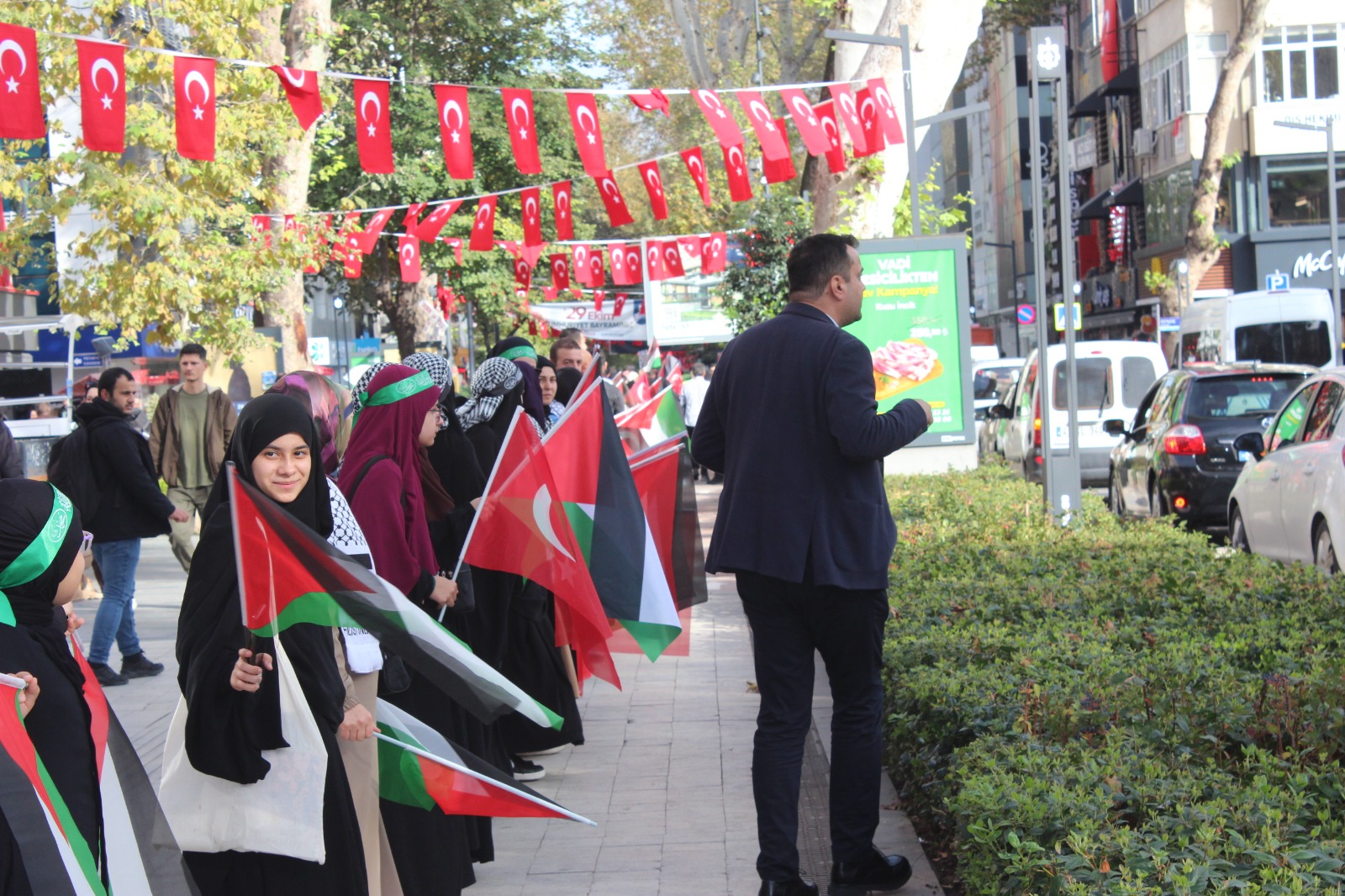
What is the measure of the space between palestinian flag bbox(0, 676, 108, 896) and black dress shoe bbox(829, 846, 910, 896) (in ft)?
7.55

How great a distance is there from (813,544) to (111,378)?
19.6 feet

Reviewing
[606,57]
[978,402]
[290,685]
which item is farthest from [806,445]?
[606,57]

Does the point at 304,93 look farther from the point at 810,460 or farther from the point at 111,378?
the point at 810,460

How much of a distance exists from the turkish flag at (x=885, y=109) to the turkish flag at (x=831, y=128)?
37 cm

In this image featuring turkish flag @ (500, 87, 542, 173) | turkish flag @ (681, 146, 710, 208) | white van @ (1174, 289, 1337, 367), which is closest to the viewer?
turkish flag @ (500, 87, 542, 173)

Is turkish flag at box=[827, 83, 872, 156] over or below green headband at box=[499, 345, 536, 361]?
over

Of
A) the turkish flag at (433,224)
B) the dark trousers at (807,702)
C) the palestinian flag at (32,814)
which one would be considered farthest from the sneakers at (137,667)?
the turkish flag at (433,224)

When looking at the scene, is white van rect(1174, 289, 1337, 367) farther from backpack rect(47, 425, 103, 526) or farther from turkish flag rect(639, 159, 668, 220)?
backpack rect(47, 425, 103, 526)

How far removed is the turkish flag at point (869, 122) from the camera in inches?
529

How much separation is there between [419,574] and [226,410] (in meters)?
6.83

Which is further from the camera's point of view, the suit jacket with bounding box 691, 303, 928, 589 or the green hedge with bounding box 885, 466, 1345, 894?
the suit jacket with bounding box 691, 303, 928, 589

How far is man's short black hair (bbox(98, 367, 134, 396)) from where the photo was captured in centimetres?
912

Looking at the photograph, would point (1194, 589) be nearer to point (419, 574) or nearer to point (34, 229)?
point (419, 574)

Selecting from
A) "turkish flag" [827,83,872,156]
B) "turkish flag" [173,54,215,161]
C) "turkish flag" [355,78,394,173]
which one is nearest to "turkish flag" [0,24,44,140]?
"turkish flag" [173,54,215,161]
